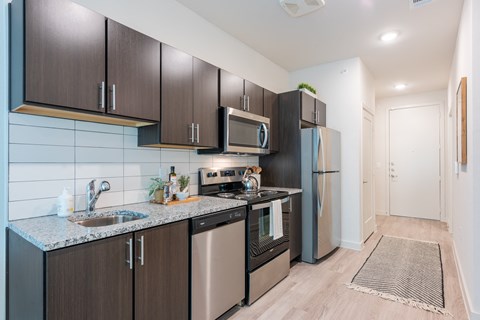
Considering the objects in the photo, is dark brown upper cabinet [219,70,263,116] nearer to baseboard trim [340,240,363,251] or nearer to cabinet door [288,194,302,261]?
cabinet door [288,194,302,261]

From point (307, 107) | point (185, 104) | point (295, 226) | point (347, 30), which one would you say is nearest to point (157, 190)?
point (185, 104)

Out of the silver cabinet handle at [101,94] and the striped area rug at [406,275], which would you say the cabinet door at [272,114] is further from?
the silver cabinet handle at [101,94]

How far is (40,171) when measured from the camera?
1.60 meters

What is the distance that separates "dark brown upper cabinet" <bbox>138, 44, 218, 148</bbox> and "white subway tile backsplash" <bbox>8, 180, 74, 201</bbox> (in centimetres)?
62

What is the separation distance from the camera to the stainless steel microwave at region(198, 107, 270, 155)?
2.45 metres

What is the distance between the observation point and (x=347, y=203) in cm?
371

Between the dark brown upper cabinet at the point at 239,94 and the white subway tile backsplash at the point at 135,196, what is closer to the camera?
the white subway tile backsplash at the point at 135,196

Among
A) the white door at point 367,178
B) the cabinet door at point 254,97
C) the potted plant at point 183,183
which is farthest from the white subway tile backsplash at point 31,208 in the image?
the white door at point 367,178

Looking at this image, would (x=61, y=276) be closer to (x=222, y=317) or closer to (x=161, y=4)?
(x=222, y=317)

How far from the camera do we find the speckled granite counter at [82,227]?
1.15 meters

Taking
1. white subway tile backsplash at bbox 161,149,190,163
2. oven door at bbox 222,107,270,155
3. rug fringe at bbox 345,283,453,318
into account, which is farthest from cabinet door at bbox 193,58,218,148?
rug fringe at bbox 345,283,453,318

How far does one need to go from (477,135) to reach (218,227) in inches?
77.8

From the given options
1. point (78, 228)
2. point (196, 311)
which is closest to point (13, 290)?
point (78, 228)

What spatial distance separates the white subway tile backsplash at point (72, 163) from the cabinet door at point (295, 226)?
1505mm
